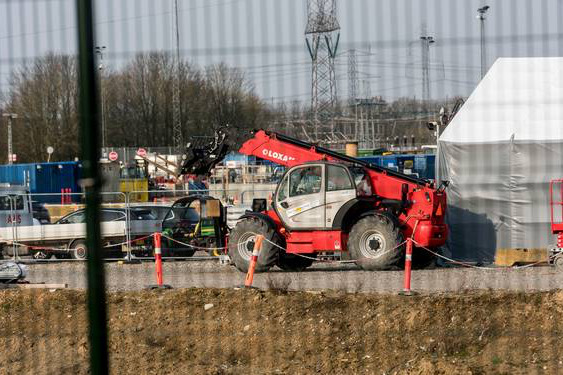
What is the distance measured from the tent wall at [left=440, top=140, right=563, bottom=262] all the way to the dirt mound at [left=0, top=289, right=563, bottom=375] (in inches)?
232

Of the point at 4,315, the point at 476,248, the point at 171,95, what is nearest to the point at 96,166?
the point at 171,95

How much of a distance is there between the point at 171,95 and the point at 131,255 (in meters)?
11.4

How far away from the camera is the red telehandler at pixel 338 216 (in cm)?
1614

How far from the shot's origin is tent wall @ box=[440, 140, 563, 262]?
1630cm

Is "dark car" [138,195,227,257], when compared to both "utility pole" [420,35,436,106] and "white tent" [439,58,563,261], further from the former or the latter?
"utility pole" [420,35,436,106]

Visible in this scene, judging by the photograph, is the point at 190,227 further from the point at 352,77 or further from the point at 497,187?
the point at 352,77

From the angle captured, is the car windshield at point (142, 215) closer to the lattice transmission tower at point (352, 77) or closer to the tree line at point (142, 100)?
the tree line at point (142, 100)

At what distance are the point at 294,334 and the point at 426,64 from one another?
4098 millimetres

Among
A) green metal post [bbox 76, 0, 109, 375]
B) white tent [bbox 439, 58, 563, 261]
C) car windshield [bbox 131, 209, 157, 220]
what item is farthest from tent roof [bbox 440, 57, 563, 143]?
car windshield [bbox 131, 209, 157, 220]

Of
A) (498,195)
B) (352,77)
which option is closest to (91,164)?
(352,77)

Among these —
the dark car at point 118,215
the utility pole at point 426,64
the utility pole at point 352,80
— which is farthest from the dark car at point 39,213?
the utility pole at point 426,64

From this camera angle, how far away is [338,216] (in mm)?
16438

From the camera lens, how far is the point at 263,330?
9555 mm

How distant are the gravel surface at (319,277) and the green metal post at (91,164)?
26.7ft
